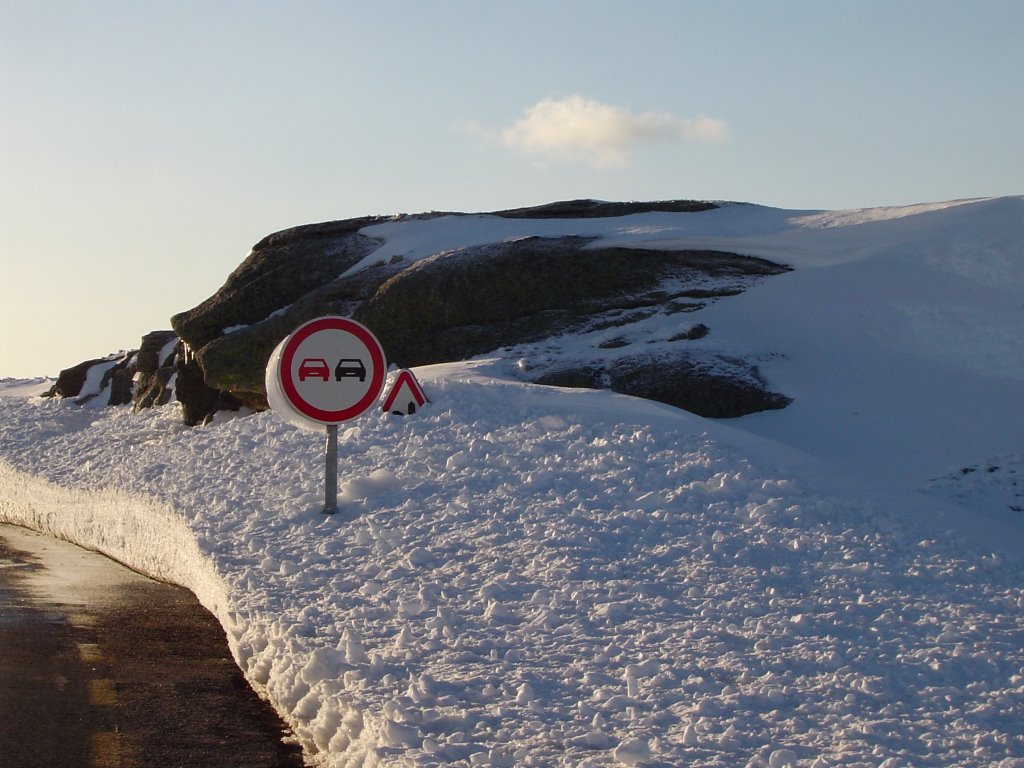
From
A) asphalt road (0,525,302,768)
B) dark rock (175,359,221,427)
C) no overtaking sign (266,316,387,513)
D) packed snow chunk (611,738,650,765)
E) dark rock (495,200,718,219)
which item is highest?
dark rock (495,200,718,219)

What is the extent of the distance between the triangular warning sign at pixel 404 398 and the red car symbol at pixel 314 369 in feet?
8.83

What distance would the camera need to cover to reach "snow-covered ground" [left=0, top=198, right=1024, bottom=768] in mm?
5871

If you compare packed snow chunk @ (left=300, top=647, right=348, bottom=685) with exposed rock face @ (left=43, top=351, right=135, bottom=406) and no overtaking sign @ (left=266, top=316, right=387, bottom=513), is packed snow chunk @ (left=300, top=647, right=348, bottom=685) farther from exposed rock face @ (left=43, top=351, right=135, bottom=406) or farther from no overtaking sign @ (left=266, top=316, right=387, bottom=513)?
exposed rock face @ (left=43, top=351, right=135, bottom=406)

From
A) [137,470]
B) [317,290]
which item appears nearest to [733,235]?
[317,290]

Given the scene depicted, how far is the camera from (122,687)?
7.48m

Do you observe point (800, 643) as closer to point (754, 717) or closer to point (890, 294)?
point (754, 717)

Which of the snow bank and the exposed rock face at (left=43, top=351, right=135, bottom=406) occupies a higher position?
the exposed rock face at (left=43, top=351, right=135, bottom=406)

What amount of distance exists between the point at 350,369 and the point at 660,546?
10.0 ft

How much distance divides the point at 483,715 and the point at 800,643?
1882 mm

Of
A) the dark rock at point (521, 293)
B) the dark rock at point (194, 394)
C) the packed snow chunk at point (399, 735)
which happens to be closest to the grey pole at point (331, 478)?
the packed snow chunk at point (399, 735)

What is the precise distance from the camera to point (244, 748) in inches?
249

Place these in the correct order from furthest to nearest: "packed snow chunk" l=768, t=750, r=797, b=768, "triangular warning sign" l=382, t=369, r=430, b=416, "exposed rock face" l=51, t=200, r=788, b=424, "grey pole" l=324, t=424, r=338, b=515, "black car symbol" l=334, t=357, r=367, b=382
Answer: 1. "exposed rock face" l=51, t=200, r=788, b=424
2. "triangular warning sign" l=382, t=369, r=430, b=416
3. "grey pole" l=324, t=424, r=338, b=515
4. "black car symbol" l=334, t=357, r=367, b=382
5. "packed snow chunk" l=768, t=750, r=797, b=768

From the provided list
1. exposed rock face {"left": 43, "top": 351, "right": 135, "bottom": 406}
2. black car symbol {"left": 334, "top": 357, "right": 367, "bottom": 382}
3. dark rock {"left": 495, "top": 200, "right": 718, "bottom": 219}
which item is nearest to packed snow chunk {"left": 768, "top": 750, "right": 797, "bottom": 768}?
black car symbol {"left": 334, "top": 357, "right": 367, "bottom": 382}

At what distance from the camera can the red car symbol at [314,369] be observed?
32.0 ft
